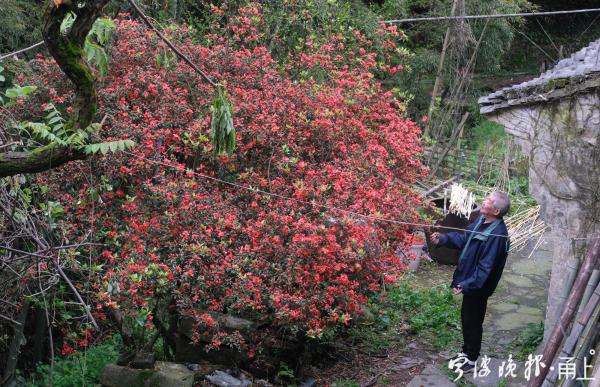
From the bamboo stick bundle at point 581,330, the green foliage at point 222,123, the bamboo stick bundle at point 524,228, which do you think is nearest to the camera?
the green foliage at point 222,123

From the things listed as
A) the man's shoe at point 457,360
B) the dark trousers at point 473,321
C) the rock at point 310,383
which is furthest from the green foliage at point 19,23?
the man's shoe at point 457,360

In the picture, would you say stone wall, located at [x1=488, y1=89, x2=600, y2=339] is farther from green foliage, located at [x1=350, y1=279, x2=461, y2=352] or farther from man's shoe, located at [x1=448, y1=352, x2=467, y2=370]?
green foliage, located at [x1=350, y1=279, x2=461, y2=352]

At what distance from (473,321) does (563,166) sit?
1.59 meters

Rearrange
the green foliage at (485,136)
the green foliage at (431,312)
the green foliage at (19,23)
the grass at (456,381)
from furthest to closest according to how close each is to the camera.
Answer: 1. the green foliage at (485,136)
2. the green foliage at (19,23)
3. the green foliage at (431,312)
4. the grass at (456,381)

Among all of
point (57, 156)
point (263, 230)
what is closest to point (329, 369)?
point (263, 230)

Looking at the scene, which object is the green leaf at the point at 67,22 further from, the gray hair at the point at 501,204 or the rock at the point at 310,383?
the rock at the point at 310,383

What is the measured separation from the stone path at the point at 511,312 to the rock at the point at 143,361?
2336mm

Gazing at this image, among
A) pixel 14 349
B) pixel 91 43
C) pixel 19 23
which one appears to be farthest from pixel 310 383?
pixel 19 23

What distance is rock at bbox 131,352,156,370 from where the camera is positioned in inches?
211

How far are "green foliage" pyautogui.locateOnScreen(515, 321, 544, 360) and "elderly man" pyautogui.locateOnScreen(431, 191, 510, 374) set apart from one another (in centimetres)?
90

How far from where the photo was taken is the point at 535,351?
6613 mm

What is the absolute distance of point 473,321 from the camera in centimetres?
593

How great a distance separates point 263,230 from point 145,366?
58.4 inches

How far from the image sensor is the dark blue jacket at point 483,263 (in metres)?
5.64
